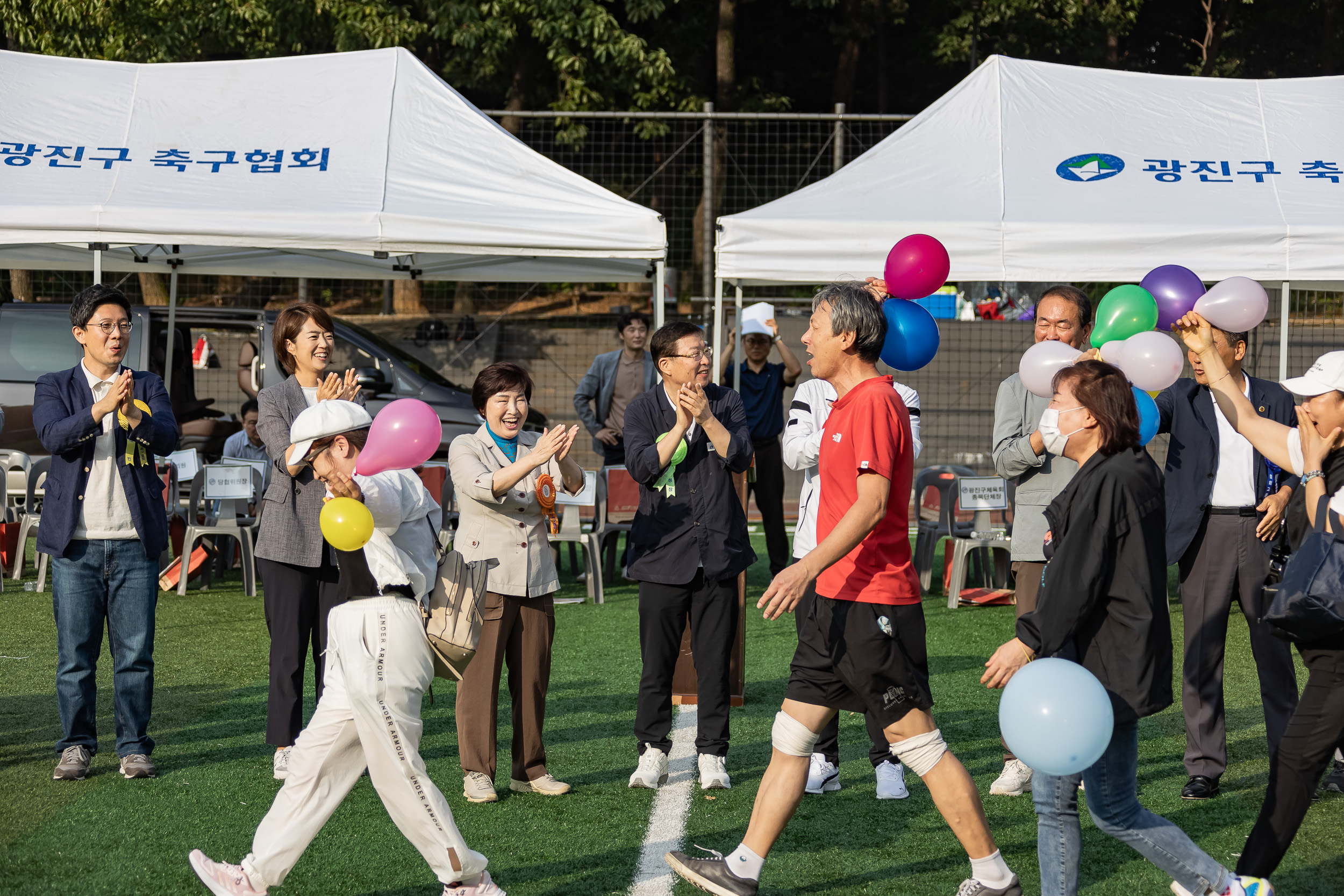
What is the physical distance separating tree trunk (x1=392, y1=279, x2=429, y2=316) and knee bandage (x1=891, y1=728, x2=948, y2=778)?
48.3ft

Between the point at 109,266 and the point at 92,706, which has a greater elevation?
the point at 109,266

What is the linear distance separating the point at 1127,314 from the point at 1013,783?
72.1 inches

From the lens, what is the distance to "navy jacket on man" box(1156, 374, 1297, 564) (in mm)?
4836

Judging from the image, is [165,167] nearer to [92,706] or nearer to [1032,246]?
[92,706]

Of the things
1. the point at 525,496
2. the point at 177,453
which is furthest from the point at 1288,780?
the point at 177,453

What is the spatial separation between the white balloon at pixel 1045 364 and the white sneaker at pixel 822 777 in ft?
5.40

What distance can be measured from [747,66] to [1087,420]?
2105 centimetres

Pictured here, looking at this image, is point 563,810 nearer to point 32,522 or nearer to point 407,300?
point 32,522

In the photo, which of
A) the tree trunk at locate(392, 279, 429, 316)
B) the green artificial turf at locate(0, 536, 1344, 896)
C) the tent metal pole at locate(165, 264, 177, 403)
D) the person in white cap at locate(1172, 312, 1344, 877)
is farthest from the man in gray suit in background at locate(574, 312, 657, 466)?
the tree trunk at locate(392, 279, 429, 316)

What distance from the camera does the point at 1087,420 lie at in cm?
333

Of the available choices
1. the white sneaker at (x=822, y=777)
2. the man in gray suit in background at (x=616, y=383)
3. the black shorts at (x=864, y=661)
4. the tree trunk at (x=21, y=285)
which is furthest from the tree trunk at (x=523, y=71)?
the black shorts at (x=864, y=661)

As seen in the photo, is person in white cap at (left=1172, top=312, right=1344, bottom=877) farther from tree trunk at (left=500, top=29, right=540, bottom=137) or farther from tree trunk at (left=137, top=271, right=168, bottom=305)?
tree trunk at (left=500, top=29, right=540, bottom=137)

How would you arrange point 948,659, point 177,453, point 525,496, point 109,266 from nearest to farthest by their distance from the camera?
point 525,496 < point 948,659 < point 177,453 < point 109,266

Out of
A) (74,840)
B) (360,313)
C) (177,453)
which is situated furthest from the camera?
(360,313)
